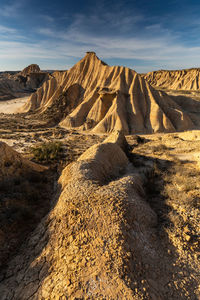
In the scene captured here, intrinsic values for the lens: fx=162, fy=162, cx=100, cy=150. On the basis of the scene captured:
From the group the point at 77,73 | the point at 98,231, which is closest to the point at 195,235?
the point at 98,231

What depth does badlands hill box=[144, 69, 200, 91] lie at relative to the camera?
71312mm

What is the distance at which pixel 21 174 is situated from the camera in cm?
916

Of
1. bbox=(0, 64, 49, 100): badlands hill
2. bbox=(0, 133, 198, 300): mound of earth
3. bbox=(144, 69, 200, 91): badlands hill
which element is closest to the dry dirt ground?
bbox=(0, 133, 198, 300): mound of earth

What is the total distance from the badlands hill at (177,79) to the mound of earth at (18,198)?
3127 inches

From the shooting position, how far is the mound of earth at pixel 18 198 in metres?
5.50

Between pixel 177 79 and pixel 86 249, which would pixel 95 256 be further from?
pixel 177 79

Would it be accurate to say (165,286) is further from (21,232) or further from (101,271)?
(21,232)

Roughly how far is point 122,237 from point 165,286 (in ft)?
4.37

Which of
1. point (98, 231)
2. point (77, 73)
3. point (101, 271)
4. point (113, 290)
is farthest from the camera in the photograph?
point (77, 73)

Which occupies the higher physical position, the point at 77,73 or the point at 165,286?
the point at 77,73

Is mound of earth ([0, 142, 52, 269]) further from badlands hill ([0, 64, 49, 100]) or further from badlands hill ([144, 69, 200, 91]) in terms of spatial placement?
badlands hill ([144, 69, 200, 91])

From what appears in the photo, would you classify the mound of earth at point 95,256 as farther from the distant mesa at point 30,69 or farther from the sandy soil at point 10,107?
the distant mesa at point 30,69

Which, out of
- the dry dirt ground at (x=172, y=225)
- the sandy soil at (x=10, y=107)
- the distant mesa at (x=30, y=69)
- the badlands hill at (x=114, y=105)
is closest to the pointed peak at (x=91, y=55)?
the badlands hill at (x=114, y=105)

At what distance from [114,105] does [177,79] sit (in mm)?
63919
